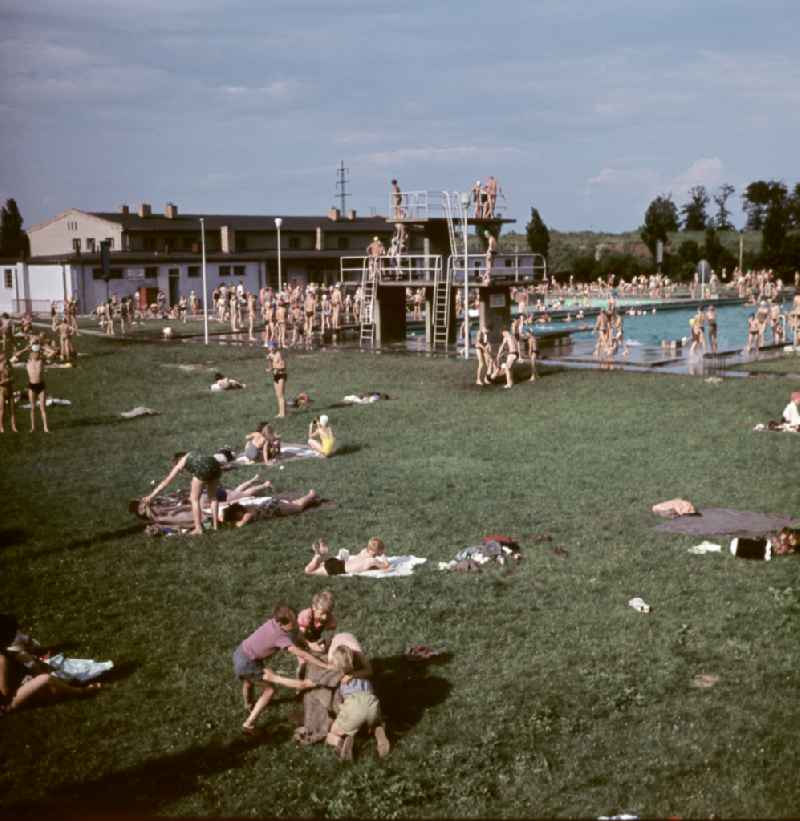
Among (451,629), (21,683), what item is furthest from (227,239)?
(21,683)

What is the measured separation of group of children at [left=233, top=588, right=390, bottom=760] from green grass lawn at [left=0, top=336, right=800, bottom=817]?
0.17m

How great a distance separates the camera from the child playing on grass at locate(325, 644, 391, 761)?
704 cm

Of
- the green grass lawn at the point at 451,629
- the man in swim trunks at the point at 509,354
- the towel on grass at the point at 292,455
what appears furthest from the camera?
the man in swim trunks at the point at 509,354

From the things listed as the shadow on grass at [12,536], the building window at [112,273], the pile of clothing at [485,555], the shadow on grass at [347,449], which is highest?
the building window at [112,273]

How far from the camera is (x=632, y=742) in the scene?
279 inches

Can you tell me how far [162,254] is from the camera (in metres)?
63.1

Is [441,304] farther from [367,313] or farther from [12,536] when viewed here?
[12,536]

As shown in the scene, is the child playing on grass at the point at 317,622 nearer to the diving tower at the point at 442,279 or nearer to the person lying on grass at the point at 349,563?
the person lying on grass at the point at 349,563

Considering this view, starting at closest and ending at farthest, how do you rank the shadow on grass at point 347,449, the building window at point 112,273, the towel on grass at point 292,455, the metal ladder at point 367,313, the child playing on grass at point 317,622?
1. the child playing on grass at point 317,622
2. the towel on grass at point 292,455
3. the shadow on grass at point 347,449
4. the metal ladder at point 367,313
5. the building window at point 112,273

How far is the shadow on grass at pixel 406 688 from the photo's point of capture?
7.66m

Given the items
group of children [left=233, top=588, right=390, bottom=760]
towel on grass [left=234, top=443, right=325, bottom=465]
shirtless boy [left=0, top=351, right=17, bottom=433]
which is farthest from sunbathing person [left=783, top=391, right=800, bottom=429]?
shirtless boy [left=0, top=351, right=17, bottom=433]

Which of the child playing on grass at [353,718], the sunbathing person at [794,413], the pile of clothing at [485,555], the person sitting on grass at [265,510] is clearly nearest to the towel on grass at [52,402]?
the person sitting on grass at [265,510]

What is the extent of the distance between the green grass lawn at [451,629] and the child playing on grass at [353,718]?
5.0 inches

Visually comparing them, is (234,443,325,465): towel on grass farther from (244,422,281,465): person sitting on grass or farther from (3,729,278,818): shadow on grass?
(3,729,278,818): shadow on grass
